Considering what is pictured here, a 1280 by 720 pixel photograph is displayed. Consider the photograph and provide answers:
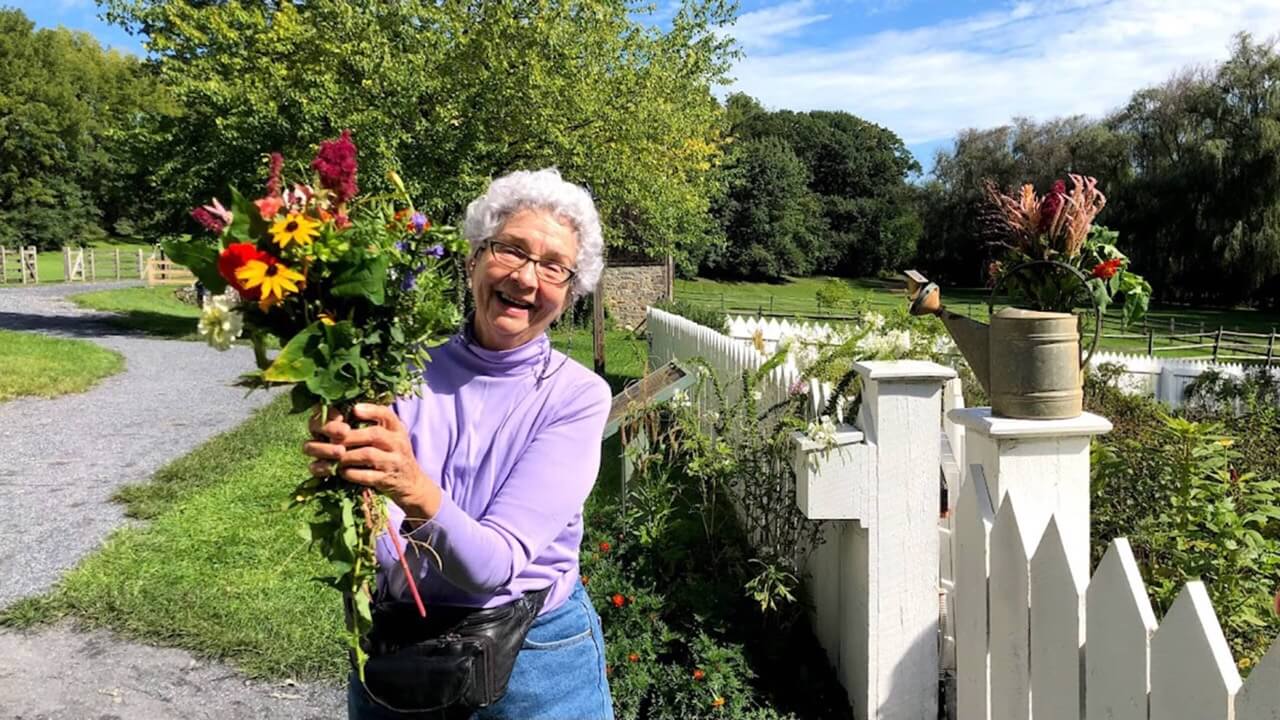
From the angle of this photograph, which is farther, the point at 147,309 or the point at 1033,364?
the point at 147,309

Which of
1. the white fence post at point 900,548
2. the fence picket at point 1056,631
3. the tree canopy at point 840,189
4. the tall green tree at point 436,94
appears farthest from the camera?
the tree canopy at point 840,189

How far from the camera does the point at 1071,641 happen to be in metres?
1.78

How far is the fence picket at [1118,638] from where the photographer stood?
152 centimetres

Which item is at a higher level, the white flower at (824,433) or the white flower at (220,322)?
the white flower at (220,322)

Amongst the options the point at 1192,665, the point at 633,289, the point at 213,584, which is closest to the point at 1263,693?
the point at 1192,665

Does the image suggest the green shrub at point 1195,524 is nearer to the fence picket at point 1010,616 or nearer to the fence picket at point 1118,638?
the fence picket at point 1010,616

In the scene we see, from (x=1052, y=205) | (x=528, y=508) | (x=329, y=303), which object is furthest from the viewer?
(x=1052, y=205)

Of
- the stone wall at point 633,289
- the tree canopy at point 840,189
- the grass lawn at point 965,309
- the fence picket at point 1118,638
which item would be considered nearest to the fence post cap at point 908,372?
the fence picket at point 1118,638

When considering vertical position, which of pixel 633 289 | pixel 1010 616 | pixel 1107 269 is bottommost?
pixel 1010 616

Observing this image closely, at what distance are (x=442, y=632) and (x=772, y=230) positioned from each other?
5359cm

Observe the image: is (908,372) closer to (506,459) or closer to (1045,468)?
(1045,468)

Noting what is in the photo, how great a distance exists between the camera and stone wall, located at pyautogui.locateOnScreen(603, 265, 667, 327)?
27.1 meters

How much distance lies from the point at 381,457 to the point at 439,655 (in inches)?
17.8

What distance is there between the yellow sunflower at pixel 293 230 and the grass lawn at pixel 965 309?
51.6 feet
